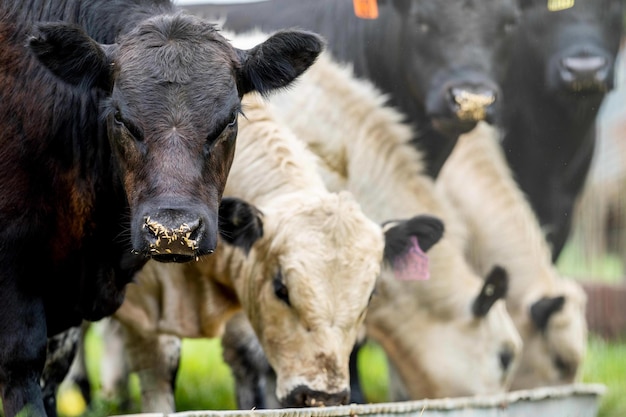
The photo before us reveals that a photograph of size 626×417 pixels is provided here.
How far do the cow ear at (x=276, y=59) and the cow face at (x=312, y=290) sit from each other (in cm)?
120

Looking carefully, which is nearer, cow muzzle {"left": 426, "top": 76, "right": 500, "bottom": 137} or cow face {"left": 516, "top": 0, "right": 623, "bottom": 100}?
cow muzzle {"left": 426, "top": 76, "right": 500, "bottom": 137}

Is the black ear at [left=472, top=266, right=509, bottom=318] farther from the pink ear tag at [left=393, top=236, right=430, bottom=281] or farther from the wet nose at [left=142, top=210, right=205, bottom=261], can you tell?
the wet nose at [left=142, top=210, right=205, bottom=261]

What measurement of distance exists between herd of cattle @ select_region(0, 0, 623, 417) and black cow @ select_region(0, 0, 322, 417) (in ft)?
0.03

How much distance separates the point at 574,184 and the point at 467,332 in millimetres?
2364

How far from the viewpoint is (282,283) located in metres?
6.64

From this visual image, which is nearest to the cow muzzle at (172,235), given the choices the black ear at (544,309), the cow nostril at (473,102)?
the cow nostril at (473,102)

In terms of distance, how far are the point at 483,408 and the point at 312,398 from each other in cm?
88

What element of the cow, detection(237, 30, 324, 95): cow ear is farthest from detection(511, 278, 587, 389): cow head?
detection(237, 30, 324, 95): cow ear

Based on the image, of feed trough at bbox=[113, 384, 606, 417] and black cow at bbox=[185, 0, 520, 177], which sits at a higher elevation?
black cow at bbox=[185, 0, 520, 177]

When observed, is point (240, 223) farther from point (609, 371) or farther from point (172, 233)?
point (609, 371)

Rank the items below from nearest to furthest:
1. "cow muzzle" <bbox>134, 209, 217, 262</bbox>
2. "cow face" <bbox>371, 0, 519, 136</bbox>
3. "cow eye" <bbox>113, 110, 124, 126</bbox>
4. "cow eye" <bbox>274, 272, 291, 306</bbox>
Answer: "cow muzzle" <bbox>134, 209, 217, 262</bbox>
"cow eye" <bbox>113, 110, 124, 126</bbox>
"cow eye" <bbox>274, 272, 291, 306</bbox>
"cow face" <bbox>371, 0, 519, 136</bbox>

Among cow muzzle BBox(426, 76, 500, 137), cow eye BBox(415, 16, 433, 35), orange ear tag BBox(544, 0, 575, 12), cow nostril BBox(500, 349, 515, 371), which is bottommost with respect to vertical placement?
cow nostril BBox(500, 349, 515, 371)

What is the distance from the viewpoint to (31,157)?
215 inches

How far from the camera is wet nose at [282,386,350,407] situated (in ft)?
20.5
